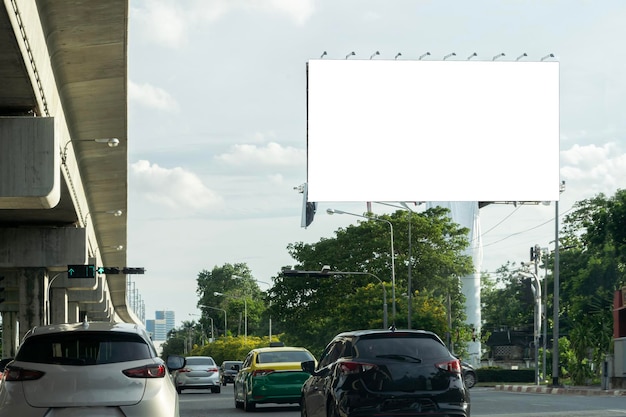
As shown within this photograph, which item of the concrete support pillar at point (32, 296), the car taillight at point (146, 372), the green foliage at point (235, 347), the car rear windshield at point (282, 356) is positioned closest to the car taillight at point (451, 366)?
the car taillight at point (146, 372)

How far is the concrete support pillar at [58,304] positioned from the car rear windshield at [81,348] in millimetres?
46031

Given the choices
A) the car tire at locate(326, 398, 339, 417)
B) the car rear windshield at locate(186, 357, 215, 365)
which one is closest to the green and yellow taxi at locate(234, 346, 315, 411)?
the car tire at locate(326, 398, 339, 417)

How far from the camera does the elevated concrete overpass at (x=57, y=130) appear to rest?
60.9 ft

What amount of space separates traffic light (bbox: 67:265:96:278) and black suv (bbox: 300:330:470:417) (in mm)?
34705

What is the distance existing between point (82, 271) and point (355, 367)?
35420 mm

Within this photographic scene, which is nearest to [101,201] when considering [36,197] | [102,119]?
[102,119]

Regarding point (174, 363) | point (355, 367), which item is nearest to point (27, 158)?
point (174, 363)

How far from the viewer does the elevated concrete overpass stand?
18.6 m

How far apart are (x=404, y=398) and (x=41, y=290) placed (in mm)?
32903

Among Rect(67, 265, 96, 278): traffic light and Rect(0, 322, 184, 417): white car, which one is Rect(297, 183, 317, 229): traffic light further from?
Rect(0, 322, 184, 417): white car

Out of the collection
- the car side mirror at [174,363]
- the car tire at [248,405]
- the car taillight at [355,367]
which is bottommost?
the car tire at [248,405]

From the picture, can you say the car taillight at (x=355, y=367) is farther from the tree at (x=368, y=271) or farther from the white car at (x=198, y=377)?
the tree at (x=368, y=271)

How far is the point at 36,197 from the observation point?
21.1 meters

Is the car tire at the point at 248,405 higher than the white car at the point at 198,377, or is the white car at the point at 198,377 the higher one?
the car tire at the point at 248,405
